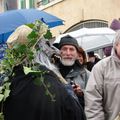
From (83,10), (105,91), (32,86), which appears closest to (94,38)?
(105,91)

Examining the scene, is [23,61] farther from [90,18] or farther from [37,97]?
[90,18]

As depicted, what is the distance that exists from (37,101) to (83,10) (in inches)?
648

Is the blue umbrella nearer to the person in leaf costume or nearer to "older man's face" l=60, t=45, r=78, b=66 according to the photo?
"older man's face" l=60, t=45, r=78, b=66

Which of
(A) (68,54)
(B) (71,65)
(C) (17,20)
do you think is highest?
(C) (17,20)

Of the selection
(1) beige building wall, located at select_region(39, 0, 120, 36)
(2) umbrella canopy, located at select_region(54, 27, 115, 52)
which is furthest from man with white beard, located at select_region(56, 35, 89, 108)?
(1) beige building wall, located at select_region(39, 0, 120, 36)

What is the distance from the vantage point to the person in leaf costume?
175 inches

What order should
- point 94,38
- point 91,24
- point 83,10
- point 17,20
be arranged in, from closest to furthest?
point 17,20, point 94,38, point 83,10, point 91,24

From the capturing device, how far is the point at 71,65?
248 inches

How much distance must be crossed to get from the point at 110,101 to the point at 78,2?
52.0 ft

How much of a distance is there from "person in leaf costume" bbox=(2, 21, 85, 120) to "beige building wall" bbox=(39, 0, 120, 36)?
582 inches

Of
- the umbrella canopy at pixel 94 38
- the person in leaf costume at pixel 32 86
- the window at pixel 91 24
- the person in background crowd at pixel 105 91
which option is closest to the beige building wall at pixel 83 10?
the window at pixel 91 24

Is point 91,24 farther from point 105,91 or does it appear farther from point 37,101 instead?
point 37,101

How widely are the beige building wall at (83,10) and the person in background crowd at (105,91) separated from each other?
46.0 ft

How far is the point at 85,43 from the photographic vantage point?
925cm
